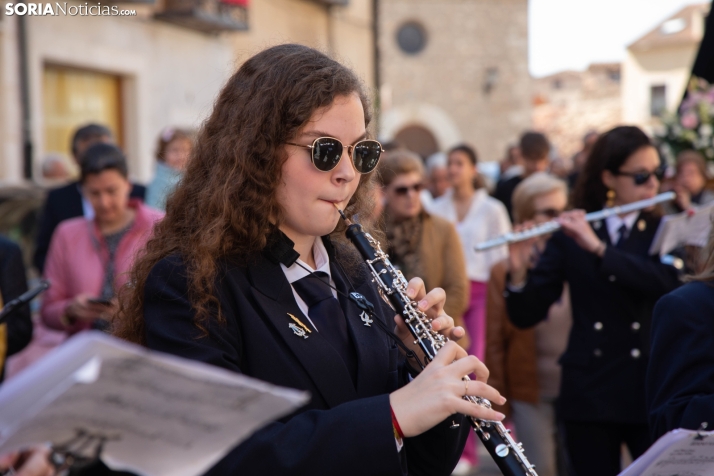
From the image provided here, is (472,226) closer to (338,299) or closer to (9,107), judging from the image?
(338,299)

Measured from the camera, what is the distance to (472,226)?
23.1 feet

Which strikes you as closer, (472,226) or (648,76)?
(472,226)

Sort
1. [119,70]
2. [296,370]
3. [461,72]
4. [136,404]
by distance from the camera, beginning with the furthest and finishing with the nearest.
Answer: [461,72], [119,70], [296,370], [136,404]

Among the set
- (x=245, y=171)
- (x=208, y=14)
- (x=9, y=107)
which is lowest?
(x=245, y=171)

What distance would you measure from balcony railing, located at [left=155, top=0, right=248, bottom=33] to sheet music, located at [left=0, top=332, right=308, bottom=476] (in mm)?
11378

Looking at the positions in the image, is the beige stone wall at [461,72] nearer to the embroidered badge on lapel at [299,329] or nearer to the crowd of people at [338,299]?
the crowd of people at [338,299]

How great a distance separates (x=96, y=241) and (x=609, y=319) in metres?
2.67

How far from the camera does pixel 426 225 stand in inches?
220

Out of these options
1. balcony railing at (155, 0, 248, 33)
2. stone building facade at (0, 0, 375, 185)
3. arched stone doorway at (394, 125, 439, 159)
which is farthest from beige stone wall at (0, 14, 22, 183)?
arched stone doorway at (394, 125, 439, 159)

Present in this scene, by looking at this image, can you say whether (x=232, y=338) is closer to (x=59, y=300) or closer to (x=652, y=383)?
(x=652, y=383)

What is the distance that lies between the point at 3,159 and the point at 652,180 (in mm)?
7440

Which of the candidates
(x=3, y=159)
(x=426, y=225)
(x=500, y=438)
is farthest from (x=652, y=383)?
(x=3, y=159)

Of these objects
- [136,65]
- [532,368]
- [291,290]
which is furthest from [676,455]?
[136,65]

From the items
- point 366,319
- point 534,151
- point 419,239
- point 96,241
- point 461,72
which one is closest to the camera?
point 366,319
